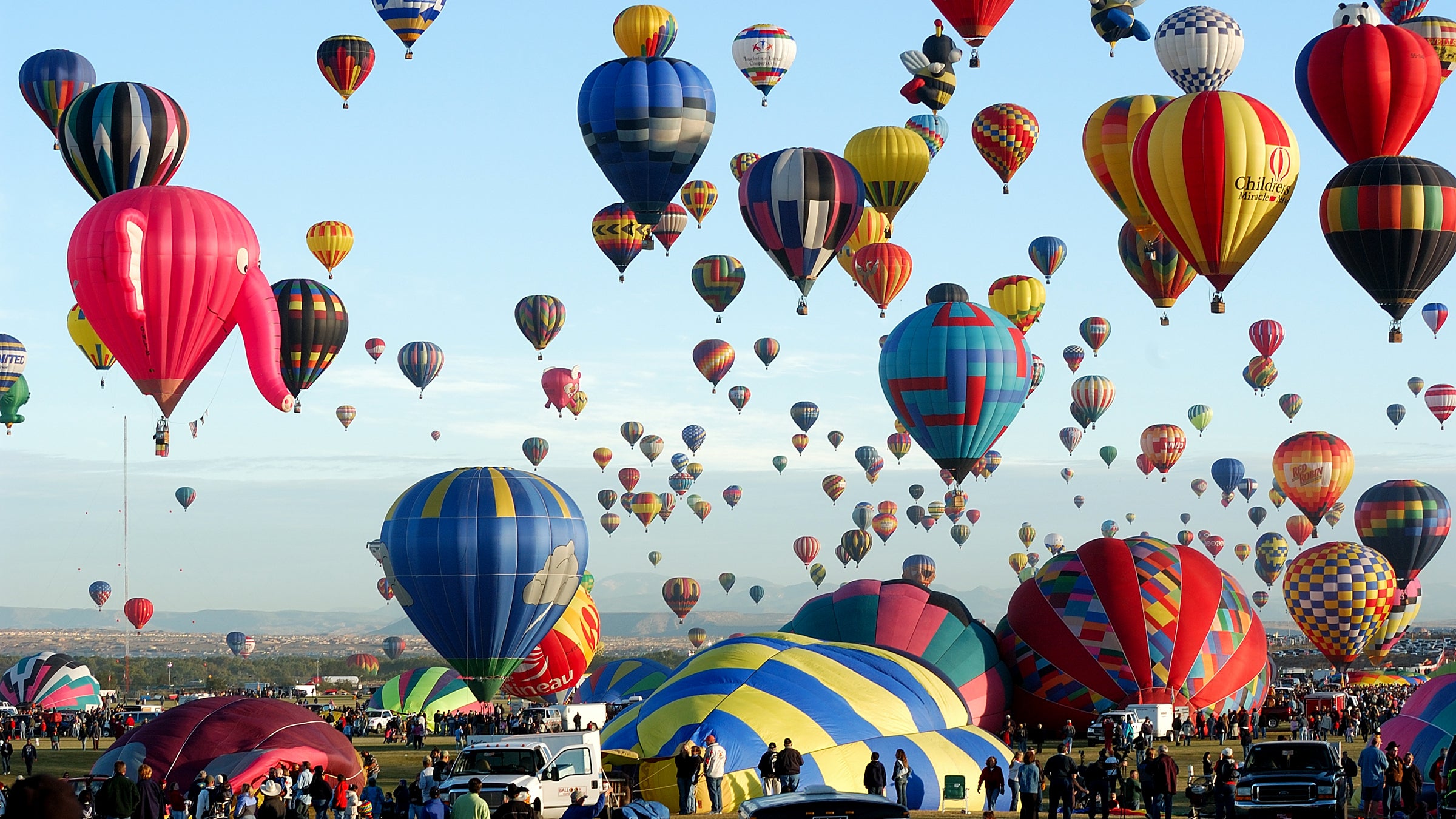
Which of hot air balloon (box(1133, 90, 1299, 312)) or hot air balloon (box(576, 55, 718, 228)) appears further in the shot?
hot air balloon (box(576, 55, 718, 228))

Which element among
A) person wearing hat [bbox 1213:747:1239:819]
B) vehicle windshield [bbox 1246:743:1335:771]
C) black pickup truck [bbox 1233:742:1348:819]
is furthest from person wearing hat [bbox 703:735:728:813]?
vehicle windshield [bbox 1246:743:1335:771]

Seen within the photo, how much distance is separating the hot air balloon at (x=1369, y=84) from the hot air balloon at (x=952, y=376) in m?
8.36

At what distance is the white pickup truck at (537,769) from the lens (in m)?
19.3

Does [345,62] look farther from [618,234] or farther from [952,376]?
[952,376]

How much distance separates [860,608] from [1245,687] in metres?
8.27

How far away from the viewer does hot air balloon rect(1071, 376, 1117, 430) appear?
66250 millimetres

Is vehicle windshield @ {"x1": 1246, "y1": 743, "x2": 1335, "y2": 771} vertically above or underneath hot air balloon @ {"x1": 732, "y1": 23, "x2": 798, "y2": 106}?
underneath

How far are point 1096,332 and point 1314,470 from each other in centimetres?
1140

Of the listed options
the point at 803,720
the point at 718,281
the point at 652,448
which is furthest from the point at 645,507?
the point at 803,720

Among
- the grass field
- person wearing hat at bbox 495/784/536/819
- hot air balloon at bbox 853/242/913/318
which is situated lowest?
the grass field

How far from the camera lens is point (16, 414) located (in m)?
68.1

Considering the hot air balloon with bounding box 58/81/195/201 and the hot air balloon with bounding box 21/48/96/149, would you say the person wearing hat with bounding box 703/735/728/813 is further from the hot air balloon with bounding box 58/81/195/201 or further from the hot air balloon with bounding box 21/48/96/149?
the hot air balloon with bounding box 21/48/96/149

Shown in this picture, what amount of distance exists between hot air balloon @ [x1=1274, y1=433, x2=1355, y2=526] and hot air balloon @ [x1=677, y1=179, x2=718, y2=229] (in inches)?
810

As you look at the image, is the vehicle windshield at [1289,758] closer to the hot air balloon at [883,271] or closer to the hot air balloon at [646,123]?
the hot air balloon at [646,123]
